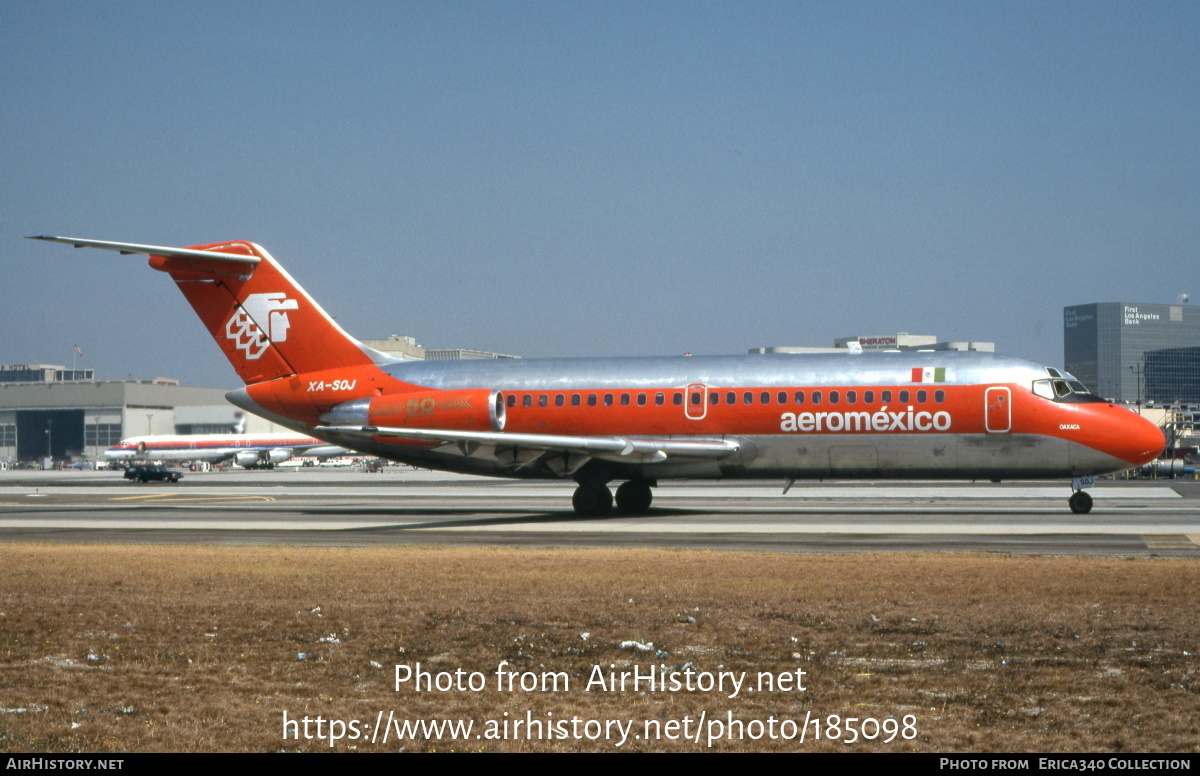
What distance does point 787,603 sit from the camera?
14633 millimetres

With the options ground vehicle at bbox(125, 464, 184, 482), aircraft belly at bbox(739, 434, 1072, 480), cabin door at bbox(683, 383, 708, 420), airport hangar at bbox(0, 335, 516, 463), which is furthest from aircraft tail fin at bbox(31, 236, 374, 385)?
airport hangar at bbox(0, 335, 516, 463)

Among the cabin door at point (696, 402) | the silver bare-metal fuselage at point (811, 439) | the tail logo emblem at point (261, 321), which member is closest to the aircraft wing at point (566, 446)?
the silver bare-metal fuselage at point (811, 439)

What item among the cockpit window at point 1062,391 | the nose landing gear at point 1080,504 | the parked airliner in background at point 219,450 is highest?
the cockpit window at point 1062,391

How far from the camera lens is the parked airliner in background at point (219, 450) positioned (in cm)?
12021

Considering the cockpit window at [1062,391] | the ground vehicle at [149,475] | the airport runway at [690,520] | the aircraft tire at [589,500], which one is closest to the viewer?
the airport runway at [690,520]

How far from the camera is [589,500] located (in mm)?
35031

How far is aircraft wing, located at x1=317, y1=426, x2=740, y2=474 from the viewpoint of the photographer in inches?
1299

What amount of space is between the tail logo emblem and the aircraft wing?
18.4ft

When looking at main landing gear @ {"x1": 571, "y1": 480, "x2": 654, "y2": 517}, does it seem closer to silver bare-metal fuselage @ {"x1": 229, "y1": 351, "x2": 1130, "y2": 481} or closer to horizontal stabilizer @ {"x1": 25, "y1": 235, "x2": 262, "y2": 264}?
silver bare-metal fuselage @ {"x1": 229, "y1": 351, "x2": 1130, "y2": 481}

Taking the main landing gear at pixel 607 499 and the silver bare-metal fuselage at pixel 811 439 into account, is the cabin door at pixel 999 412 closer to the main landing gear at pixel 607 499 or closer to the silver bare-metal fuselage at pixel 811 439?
the silver bare-metal fuselage at pixel 811 439

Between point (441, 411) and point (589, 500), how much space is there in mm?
5423

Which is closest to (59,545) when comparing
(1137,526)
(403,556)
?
(403,556)

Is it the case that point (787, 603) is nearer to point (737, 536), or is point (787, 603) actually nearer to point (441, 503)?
point (737, 536)

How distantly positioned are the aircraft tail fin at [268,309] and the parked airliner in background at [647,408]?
47 mm
